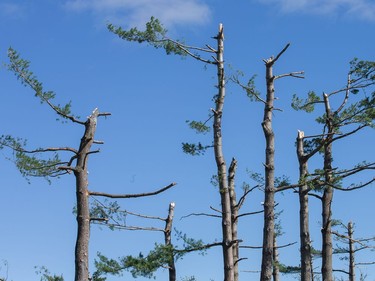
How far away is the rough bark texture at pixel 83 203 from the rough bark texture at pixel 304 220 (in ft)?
26.2

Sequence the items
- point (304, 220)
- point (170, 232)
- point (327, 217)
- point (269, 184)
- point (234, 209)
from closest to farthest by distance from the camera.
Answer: point (269, 184) < point (304, 220) < point (327, 217) < point (234, 209) < point (170, 232)

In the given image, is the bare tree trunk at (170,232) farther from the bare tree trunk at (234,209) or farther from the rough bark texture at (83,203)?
the rough bark texture at (83,203)

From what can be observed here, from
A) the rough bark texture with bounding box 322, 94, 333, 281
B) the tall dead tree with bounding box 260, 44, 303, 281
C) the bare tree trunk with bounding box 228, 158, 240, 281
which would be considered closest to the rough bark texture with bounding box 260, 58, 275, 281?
the tall dead tree with bounding box 260, 44, 303, 281

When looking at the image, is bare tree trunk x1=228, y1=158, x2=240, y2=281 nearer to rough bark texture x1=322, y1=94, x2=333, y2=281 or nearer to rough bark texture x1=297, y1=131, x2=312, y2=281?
rough bark texture x1=297, y1=131, x2=312, y2=281

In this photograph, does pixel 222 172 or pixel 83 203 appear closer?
pixel 83 203

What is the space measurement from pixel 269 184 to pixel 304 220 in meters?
1.81

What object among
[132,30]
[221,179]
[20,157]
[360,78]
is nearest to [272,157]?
[221,179]

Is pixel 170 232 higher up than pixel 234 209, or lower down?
lower down

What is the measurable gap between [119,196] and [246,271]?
13771mm

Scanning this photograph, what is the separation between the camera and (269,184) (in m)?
18.0

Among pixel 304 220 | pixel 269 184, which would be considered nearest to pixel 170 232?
pixel 304 220

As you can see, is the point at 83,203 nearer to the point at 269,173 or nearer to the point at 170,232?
the point at 269,173

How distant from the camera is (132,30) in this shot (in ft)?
66.1

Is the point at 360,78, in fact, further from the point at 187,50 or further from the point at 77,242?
the point at 77,242
